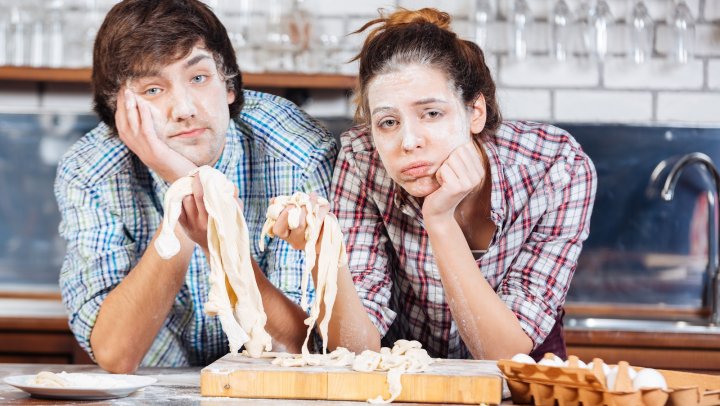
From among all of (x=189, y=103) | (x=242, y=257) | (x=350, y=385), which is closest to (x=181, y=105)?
(x=189, y=103)

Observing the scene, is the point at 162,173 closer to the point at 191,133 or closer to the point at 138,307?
the point at 191,133

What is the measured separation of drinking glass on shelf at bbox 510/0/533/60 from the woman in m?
1.23

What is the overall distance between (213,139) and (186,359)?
0.53 meters

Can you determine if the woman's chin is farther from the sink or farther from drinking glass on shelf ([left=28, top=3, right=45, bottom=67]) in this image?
drinking glass on shelf ([left=28, top=3, right=45, bottom=67])

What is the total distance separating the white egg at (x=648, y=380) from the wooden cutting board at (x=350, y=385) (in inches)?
8.7

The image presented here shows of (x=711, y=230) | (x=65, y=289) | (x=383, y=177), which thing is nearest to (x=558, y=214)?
(x=383, y=177)

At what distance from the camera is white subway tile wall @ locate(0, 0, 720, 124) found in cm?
348

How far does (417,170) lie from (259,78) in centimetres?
137

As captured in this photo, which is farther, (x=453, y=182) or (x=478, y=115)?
(x=478, y=115)

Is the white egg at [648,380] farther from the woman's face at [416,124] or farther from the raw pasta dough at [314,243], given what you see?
the woman's face at [416,124]

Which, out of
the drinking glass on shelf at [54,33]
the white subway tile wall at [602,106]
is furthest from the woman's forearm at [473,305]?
the drinking glass on shelf at [54,33]

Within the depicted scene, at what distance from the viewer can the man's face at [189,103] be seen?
83.3 inches

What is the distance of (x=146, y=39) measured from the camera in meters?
2.09

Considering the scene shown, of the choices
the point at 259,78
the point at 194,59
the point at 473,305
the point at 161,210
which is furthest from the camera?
the point at 259,78
